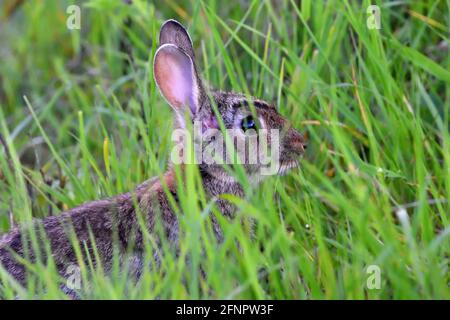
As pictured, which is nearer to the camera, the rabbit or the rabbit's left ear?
the rabbit

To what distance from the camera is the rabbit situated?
4.31 metres

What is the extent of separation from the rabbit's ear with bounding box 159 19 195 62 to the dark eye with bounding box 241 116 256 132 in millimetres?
483

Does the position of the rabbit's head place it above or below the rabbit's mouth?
above

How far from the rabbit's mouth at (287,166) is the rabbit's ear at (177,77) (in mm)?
542

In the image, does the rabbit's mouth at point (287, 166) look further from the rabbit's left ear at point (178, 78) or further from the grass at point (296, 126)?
the rabbit's left ear at point (178, 78)

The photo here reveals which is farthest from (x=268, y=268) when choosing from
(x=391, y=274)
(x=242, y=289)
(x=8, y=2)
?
(x=8, y=2)

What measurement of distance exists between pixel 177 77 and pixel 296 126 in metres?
0.91

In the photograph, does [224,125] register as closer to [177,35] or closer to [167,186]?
[167,186]

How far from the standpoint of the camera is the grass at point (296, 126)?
354cm

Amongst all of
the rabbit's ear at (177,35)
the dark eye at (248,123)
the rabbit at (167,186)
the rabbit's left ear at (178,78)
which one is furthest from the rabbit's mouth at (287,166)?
the rabbit's ear at (177,35)

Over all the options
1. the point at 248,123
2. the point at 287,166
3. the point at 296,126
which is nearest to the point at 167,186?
the point at 248,123

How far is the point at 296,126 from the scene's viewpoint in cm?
519

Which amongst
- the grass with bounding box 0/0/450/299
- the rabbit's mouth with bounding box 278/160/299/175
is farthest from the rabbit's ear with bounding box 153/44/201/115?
the rabbit's mouth with bounding box 278/160/299/175

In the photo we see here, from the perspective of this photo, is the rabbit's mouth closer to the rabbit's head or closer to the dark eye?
the rabbit's head
